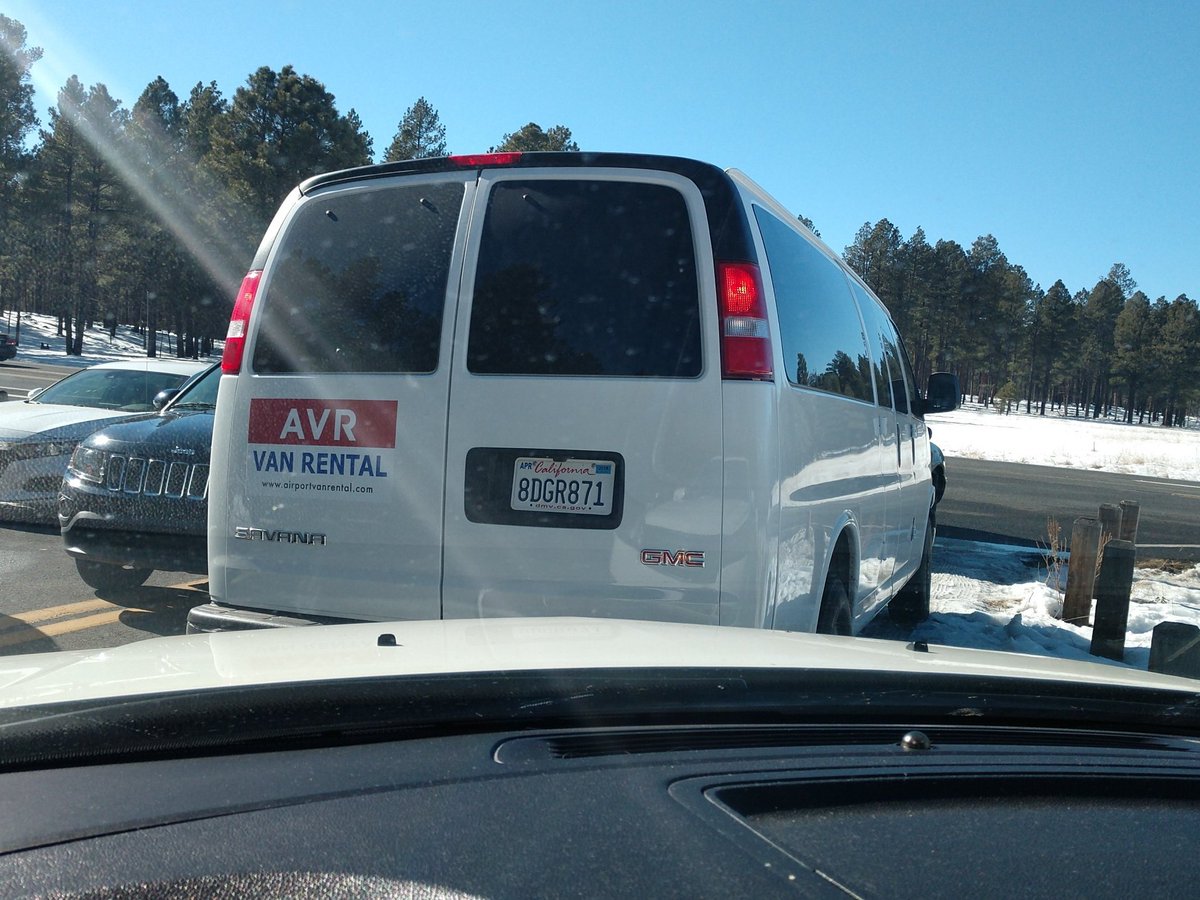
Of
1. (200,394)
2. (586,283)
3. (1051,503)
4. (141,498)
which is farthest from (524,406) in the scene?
(1051,503)

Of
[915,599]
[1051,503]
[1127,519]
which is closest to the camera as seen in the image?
[915,599]

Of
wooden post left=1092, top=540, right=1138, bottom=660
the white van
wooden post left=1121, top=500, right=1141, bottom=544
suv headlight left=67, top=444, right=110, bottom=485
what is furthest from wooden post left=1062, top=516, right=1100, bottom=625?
suv headlight left=67, top=444, right=110, bottom=485

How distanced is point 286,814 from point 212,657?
37.4 inches

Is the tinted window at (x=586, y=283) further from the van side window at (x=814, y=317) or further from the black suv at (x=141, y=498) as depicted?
the black suv at (x=141, y=498)

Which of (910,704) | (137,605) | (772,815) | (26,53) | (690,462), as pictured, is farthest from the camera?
(26,53)

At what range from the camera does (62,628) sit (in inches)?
230

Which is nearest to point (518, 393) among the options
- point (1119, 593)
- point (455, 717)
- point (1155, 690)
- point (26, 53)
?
point (455, 717)

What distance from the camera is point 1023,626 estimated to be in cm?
669

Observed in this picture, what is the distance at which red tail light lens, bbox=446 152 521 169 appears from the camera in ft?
12.2

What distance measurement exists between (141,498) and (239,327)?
238 cm

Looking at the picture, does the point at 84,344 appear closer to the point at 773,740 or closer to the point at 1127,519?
the point at 1127,519

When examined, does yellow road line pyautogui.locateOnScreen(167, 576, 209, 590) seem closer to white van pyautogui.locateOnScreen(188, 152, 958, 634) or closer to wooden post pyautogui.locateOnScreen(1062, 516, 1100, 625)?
white van pyautogui.locateOnScreen(188, 152, 958, 634)

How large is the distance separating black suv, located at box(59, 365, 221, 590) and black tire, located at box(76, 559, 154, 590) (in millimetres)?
310

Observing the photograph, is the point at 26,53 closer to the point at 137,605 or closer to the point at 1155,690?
the point at 137,605
